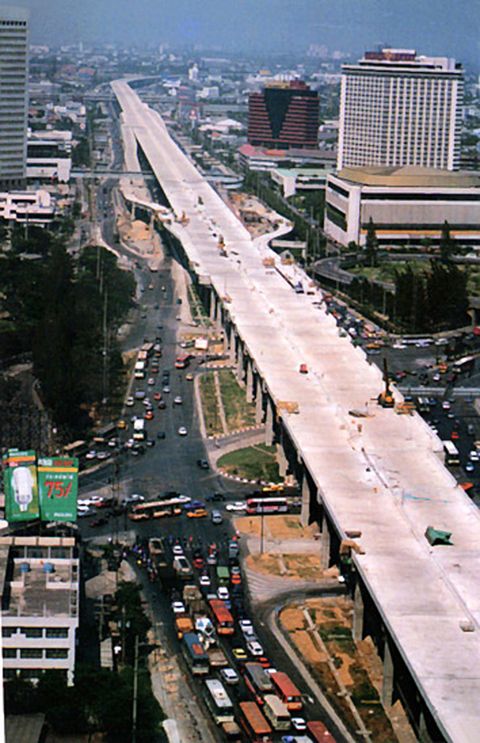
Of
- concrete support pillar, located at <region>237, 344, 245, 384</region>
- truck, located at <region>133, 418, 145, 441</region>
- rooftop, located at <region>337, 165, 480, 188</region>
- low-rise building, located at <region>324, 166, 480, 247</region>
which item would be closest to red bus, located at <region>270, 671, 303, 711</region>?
truck, located at <region>133, 418, 145, 441</region>

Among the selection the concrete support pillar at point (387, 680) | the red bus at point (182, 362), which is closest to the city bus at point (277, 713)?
the concrete support pillar at point (387, 680)

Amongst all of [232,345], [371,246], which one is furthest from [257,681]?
[371,246]

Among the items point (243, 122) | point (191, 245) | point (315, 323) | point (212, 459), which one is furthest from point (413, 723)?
point (243, 122)

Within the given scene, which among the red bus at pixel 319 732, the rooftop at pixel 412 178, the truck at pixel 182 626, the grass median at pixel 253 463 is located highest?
the rooftop at pixel 412 178

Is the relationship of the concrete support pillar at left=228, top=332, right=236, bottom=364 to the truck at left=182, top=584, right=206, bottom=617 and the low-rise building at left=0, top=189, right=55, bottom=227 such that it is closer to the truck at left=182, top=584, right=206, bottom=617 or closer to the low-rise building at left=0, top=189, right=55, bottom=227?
the truck at left=182, top=584, right=206, bottom=617

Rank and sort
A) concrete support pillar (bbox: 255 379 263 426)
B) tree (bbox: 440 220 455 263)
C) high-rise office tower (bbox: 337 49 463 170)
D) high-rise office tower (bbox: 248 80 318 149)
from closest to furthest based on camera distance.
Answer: concrete support pillar (bbox: 255 379 263 426)
tree (bbox: 440 220 455 263)
high-rise office tower (bbox: 337 49 463 170)
high-rise office tower (bbox: 248 80 318 149)

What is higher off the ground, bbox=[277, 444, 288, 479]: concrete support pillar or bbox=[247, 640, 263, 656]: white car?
bbox=[247, 640, 263, 656]: white car

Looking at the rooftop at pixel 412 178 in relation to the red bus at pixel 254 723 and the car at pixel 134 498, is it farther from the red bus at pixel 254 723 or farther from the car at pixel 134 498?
the red bus at pixel 254 723
